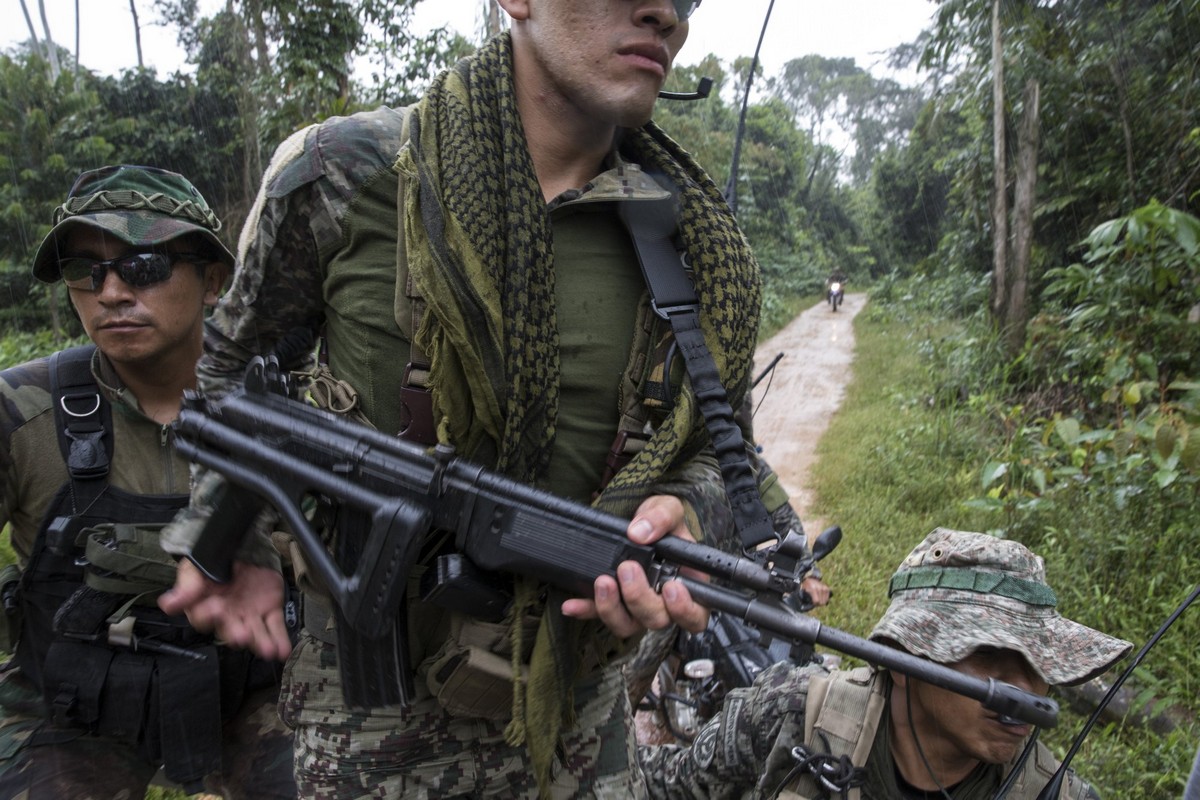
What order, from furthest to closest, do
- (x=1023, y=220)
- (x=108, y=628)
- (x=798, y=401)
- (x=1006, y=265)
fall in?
(x=798, y=401) < (x=1006, y=265) < (x=1023, y=220) < (x=108, y=628)

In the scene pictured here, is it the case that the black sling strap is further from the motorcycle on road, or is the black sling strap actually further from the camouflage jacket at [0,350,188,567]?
the motorcycle on road

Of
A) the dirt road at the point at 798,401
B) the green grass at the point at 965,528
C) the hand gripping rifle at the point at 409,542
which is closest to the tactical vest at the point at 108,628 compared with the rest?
the hand gripping rifle at the point at 409,542

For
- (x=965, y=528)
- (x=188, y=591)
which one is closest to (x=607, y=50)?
(x=188, y=591)

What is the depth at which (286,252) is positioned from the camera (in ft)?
5.44

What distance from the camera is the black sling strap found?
1.59m

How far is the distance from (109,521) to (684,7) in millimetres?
1993

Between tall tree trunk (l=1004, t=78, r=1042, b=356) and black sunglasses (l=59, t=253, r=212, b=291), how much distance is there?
329 inches

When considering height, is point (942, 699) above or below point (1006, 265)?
below

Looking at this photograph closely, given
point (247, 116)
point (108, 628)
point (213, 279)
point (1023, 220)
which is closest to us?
point (108, 628)

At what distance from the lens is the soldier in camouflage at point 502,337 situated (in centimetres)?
152

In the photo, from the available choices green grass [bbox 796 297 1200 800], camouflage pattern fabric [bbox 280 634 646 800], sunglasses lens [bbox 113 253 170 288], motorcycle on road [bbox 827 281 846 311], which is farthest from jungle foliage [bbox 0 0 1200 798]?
motorcycle on road [bbox 827 281 846 311]

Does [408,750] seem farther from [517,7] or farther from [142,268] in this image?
[142,268]

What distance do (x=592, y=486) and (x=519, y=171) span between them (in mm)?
640

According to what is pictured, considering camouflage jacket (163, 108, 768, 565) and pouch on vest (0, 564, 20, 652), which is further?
pouch on vest (0, 564, 20, 652)
